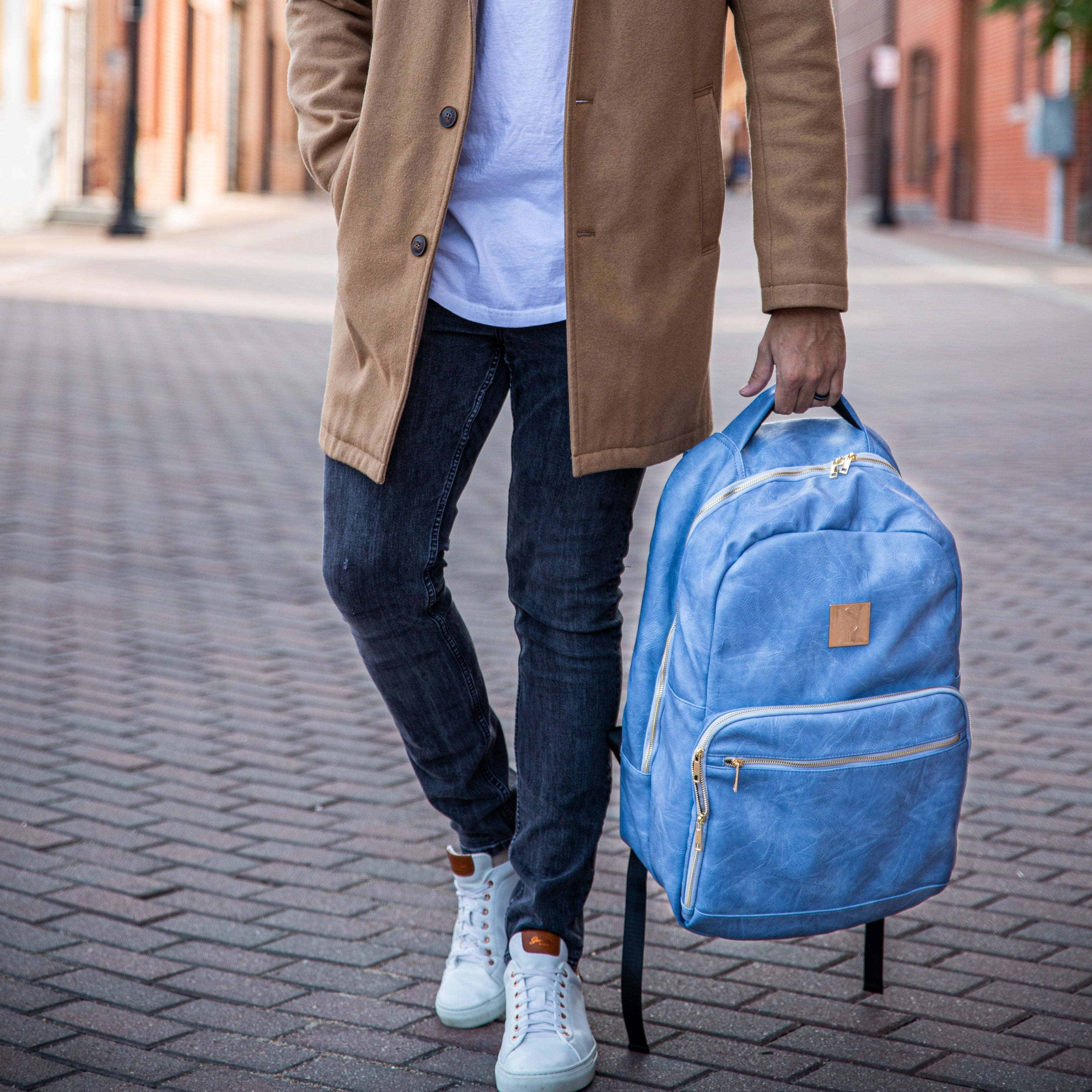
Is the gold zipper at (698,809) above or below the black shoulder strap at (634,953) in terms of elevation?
above

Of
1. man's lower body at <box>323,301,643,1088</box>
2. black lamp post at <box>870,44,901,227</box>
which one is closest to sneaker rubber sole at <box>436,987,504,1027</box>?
man's lower body at <box>323,301,643,1088</box>

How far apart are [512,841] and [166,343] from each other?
8788mm

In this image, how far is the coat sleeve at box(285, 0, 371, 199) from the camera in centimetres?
206

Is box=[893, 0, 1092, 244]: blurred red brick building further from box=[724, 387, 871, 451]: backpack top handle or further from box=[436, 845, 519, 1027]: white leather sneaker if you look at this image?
box=[436, 845, 519, 1027]: white leather sneaker

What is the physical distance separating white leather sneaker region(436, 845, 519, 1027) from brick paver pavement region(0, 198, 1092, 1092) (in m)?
0.06

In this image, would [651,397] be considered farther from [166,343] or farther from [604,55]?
[166,343]

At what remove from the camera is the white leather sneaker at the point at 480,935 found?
229 cm

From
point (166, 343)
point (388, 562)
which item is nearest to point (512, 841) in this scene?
point (388, 562)

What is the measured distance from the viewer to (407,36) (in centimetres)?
197

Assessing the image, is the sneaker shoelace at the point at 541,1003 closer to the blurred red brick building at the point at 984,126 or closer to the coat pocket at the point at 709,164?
the coat pocket at the point at 709,164

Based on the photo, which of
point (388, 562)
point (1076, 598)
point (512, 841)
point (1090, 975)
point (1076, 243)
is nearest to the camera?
point (388, 562)

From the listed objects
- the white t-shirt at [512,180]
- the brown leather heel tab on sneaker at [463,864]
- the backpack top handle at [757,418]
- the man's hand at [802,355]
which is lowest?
the brown leather heel tab on sneaker at [463,864]

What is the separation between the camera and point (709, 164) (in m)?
2.00

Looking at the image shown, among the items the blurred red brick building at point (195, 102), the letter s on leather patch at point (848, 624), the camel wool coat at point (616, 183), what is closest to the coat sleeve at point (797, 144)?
the camel wool coat at point (616, 183)
